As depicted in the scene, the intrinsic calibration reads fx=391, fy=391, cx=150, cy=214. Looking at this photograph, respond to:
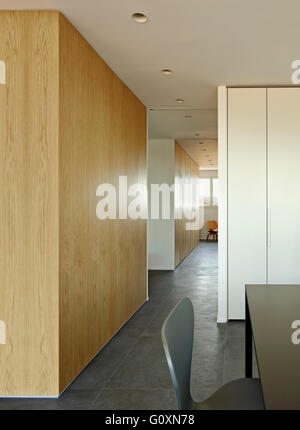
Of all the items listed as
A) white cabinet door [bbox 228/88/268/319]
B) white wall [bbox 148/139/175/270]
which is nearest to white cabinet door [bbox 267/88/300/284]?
white cabinet door [bbox 228/88/268/319]

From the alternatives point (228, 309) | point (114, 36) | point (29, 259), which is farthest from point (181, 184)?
point (29, 259)

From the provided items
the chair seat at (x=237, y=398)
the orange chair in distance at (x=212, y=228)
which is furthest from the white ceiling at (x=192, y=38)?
the orange chair in distance at (x=212, y=228)

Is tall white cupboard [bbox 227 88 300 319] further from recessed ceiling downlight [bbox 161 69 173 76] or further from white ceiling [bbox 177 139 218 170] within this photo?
white ceiling [bbox 177 139 218 170]

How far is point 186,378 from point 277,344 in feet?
1.38

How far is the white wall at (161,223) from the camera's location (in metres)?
8.51

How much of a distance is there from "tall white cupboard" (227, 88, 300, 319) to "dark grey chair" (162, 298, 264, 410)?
2.90 m

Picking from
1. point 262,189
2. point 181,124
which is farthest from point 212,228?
point 262,189

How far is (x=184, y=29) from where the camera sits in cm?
315

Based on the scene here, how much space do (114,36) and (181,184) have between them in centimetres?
670

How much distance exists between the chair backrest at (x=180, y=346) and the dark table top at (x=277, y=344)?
11.7 inches

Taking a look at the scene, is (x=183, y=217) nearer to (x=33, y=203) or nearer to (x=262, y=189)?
(x=262, y=189)

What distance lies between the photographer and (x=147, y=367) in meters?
3.43

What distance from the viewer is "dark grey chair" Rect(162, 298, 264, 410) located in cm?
148

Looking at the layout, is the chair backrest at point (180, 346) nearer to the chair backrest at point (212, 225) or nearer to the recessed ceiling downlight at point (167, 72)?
the recessed ceiling downlight at point (167, 72)
